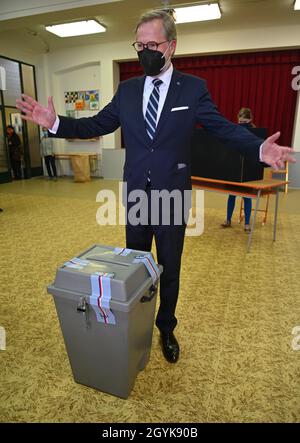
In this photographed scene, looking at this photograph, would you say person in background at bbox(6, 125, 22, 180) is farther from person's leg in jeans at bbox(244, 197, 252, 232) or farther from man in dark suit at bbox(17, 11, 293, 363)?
man in dark suit at bbox(17, 11, 293, 363)

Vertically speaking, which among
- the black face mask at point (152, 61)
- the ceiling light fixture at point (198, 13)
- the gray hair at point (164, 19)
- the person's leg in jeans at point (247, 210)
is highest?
the ceiling light fixture at point (198, 13)

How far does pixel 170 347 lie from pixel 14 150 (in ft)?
23.9

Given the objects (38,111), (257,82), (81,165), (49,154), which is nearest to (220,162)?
(38,111)

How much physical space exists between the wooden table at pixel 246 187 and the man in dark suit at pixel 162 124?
5.54 feet

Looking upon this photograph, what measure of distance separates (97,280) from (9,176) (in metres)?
7.38

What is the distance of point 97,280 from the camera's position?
3.50 ft

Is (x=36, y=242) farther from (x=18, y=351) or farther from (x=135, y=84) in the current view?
(x=135, y=84)

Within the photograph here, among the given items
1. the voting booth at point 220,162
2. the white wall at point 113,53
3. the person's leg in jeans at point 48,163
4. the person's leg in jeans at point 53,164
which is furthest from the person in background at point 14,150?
the voting booth at point 220,162

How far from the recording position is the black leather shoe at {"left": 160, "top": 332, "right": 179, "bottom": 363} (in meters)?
1.55

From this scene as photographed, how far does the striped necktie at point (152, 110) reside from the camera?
1.33 meters

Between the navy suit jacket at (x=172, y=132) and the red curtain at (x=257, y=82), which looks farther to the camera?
the red curtain at (x=257, y=82)

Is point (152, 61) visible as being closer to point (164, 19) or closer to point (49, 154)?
point (164, 19)

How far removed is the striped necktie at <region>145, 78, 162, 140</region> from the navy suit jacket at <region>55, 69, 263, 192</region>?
0.08ft

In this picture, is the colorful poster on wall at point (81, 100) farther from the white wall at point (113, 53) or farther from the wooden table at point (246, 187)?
the wooden table at point (246, 187)
